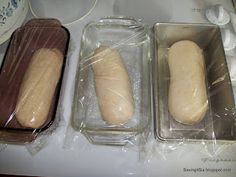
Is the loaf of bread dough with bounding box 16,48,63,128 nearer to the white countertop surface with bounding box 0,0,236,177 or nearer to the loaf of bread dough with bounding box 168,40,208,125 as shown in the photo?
the white countertop surface with bounding box 0,0,236,177

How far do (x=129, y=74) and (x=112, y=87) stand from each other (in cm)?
7

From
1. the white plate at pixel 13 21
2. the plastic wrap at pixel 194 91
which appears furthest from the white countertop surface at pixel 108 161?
the white plate at pixel 13 21

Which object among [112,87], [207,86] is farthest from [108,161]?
[207,86]

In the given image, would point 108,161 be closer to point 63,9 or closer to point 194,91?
point 194,91

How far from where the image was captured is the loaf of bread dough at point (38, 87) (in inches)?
20.1

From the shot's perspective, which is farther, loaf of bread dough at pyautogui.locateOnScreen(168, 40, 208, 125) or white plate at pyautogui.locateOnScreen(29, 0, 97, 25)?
white plate at pyautogui.locateOnScreen(29, 0, 97, 25)

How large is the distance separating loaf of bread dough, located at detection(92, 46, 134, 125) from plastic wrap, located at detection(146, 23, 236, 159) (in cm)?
6

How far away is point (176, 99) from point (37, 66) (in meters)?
0.29

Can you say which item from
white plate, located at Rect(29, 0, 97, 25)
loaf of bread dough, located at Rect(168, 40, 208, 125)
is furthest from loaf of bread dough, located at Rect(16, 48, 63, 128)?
loaf of bread dough, located at Rect(168, 40, 208, 125)

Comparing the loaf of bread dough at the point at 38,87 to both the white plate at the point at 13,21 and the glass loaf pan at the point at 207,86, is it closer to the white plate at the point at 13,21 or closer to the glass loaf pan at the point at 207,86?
the white plate at the point at 13,21

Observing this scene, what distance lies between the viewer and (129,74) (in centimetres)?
60

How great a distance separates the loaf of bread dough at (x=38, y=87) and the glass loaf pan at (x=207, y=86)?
206mm

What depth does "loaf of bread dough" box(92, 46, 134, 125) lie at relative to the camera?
52 cm

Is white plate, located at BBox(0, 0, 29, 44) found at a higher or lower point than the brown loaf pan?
higher
